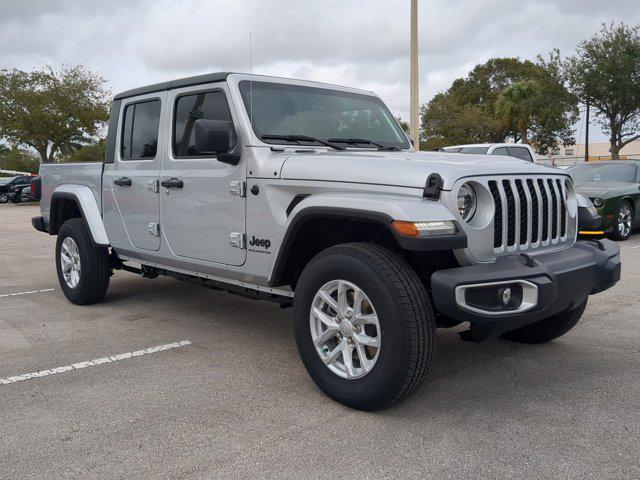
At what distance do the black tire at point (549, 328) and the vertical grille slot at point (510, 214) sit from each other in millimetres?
1074

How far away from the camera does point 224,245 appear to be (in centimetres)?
421

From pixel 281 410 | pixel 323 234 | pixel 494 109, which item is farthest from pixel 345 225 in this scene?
pixel 494 109

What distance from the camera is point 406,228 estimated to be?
9.77 feet

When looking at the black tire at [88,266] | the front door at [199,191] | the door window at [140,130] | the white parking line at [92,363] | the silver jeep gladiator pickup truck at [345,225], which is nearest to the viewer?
the silver jeep gladiator pickup truck at [345,225]

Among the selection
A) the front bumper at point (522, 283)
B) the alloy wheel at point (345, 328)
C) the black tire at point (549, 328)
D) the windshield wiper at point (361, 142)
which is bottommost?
the black tire at point (549, 328)

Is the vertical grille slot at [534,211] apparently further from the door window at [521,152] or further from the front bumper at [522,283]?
the door window at [521,152]

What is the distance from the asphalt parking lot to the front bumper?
572 mm

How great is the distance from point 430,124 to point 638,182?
29460mm

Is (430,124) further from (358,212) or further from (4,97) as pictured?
(358,212)

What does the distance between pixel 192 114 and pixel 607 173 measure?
9.24m

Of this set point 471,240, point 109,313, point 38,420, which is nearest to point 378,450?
point 471,240

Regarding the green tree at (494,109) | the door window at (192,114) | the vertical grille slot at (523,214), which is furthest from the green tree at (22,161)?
the vertical grille slot at (523,214)

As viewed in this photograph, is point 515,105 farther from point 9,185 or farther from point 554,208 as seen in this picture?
point 554,208

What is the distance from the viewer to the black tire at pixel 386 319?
3023 millimetres
